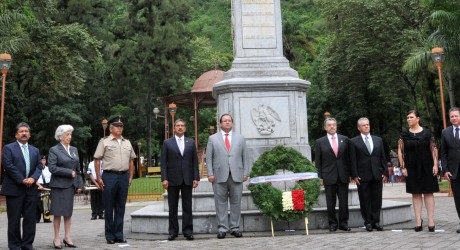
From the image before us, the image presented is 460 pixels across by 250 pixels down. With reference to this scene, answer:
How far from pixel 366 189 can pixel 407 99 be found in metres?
35.3

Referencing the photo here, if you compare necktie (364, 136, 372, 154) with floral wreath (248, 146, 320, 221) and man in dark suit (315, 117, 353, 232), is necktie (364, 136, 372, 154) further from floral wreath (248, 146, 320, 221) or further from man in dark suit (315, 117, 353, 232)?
floral wreath (248, 146, 320, 221)

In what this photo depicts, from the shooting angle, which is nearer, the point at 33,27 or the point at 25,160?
the point at 25,160

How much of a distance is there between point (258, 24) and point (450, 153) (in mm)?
5134

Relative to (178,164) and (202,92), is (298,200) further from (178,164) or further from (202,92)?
(202,92)

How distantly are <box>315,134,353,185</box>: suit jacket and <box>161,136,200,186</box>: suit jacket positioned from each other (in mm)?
2276

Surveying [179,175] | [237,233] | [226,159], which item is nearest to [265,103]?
[226,159]

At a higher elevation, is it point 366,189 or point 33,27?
point 33,27

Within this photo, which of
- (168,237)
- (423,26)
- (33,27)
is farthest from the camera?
(423,26)

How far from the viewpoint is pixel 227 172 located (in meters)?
9.73

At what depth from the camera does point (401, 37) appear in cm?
3631

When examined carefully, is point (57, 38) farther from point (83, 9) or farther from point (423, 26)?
point (423, 26)

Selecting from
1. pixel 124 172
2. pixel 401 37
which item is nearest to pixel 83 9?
pixel 401 37

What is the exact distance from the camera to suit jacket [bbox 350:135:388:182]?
10242mm

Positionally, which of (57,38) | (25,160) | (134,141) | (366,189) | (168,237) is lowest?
(168,237)
